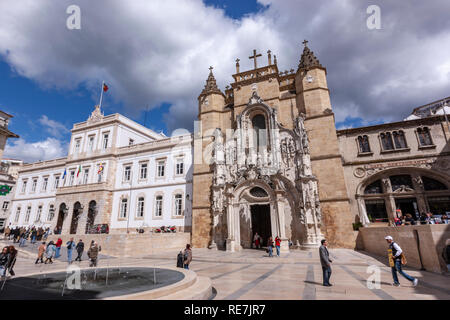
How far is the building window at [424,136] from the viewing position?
18.7 m

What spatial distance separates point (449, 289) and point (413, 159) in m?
15.4

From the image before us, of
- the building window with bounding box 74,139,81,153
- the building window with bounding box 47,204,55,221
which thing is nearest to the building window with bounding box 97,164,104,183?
the building window with bounding box 74,139,81,153

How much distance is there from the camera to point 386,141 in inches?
785

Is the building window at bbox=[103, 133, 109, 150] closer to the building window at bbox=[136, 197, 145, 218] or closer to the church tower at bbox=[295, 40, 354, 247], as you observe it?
the building window at bbox=[136, 197, 145, 218]

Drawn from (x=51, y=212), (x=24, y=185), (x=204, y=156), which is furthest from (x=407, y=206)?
(x=24, y=185)

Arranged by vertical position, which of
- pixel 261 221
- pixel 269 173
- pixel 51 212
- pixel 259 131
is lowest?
pixel 261 221

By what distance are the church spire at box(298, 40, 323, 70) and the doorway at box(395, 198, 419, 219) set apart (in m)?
13.6

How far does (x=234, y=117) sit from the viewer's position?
2395 cm

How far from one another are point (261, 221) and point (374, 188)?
1007cm

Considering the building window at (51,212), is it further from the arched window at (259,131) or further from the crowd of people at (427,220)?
the crowd of people at (427,220)

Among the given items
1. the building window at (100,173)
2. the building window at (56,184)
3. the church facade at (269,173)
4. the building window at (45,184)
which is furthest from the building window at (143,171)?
the building window at (45,184)

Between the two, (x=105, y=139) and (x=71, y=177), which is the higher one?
(x=105, y=139)

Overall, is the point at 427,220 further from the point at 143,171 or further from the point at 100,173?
the point at 100,173
